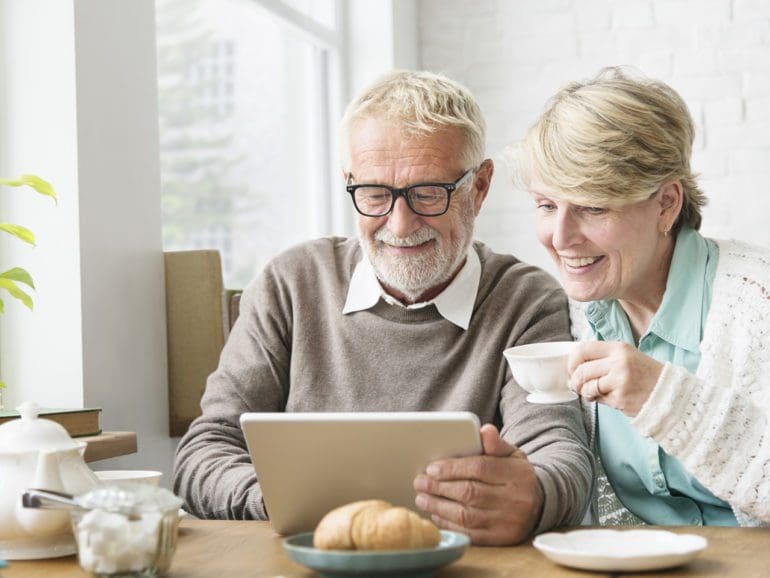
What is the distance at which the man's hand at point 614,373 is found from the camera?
1.45 metres

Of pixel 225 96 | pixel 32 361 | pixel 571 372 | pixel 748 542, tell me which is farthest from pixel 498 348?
pixel 225 96

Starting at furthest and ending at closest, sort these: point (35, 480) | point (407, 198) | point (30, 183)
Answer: point (407, 198), point (30, 183), point (35, 480)

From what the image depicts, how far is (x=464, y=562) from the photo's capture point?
50.2 inches

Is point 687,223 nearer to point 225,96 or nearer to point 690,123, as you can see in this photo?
point 690,123

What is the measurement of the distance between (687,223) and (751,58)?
190cm

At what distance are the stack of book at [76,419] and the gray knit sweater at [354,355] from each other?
0.16 meters

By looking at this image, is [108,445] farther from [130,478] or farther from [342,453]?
[342,453]

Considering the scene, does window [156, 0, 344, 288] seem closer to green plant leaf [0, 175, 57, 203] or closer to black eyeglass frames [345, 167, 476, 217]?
black eyeglass frames [345, 167, 476, 217]

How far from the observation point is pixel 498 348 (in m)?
1.99

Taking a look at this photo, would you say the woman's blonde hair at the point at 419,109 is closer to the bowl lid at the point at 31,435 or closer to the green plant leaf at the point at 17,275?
the green plant leaf at the point at 17,275

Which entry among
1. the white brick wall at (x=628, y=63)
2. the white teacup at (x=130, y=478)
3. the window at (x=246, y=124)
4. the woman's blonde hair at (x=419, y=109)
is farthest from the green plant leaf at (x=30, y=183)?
the white brick wall at (x=628, y=63)

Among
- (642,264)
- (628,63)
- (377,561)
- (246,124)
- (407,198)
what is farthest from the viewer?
(628,63)

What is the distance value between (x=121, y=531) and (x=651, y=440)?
1026mm

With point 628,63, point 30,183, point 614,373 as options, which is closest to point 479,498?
point 614,373
